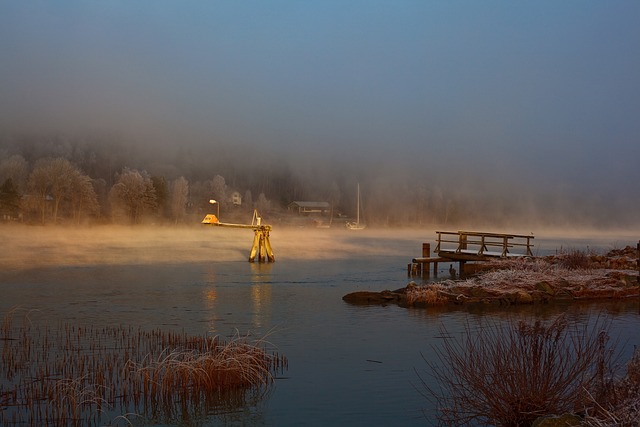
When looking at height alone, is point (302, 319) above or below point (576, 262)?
below

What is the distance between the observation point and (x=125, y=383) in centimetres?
1429

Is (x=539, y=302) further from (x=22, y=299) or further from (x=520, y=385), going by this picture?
(x=22, y=299)

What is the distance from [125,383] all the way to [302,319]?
1321cm

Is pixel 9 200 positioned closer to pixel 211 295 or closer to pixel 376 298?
pixel 211 295

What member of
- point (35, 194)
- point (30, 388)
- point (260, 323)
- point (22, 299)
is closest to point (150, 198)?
point (35, 194)

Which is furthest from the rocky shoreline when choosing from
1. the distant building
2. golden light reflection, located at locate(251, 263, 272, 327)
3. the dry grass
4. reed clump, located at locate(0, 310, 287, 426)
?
the distant building

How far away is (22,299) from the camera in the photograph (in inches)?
1304

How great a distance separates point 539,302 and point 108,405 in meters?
21.9

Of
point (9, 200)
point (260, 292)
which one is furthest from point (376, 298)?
point (9, 200)

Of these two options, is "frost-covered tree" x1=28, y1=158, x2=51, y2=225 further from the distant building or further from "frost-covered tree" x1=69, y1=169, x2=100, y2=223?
the distant building

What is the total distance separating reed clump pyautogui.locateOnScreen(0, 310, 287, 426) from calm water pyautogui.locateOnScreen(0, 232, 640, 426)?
66 cm

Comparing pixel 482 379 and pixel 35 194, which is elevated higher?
pixel 35 194

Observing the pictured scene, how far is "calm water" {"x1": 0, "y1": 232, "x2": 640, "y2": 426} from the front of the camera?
46.4 ft

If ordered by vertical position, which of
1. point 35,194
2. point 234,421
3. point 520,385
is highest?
point 35,194
